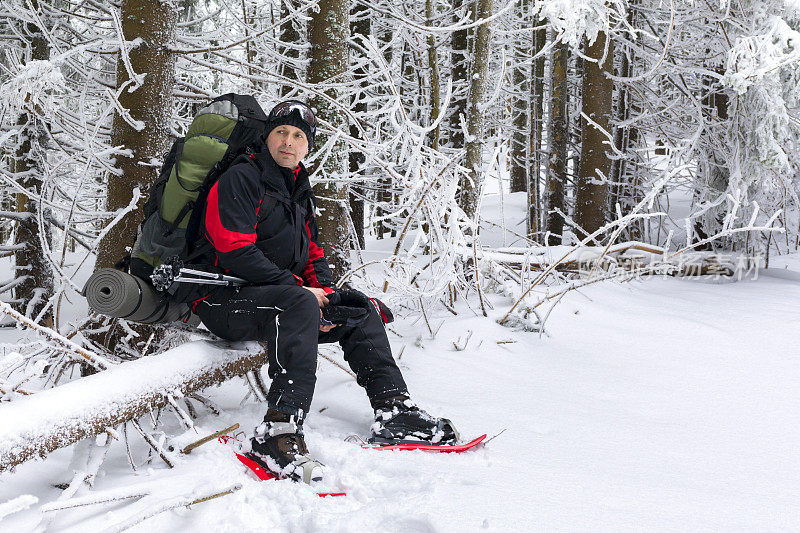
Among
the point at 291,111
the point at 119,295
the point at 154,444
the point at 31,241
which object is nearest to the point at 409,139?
the point at 291,111

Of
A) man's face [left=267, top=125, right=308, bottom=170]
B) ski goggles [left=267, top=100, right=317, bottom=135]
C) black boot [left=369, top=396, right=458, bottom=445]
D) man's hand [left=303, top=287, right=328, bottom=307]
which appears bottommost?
black boot [left=369, top=396, right=458, bottom=445]

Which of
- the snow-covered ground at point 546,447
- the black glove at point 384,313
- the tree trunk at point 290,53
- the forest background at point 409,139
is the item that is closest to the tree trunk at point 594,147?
the forest background at point 409,139

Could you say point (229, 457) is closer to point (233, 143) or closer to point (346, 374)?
point (346, 374)

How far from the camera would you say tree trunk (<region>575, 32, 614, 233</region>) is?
870cm

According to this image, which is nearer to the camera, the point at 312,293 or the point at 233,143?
the point at 312,293

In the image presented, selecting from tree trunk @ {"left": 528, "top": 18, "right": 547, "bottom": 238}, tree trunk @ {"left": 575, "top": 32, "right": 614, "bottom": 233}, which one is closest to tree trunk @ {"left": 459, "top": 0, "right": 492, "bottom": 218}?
tree trunk @ {"left": 575, "top": 32, "right": 614, "bottom": 233}

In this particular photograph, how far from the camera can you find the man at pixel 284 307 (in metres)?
2.85

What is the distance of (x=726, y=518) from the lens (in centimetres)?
208

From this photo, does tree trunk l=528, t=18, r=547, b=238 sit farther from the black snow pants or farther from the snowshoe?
the snowshoe

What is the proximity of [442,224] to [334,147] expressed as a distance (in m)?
1.12

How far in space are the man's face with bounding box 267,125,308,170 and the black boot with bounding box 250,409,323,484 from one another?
4.70ft

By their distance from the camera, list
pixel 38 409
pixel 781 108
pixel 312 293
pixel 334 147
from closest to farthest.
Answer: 1. pixel 38 409
2. pixel 312 293
3. pixel 334 147
4. pixel 781 108

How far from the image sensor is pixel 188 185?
314 centimetres

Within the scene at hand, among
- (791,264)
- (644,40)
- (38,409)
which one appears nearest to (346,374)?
(38,409)
